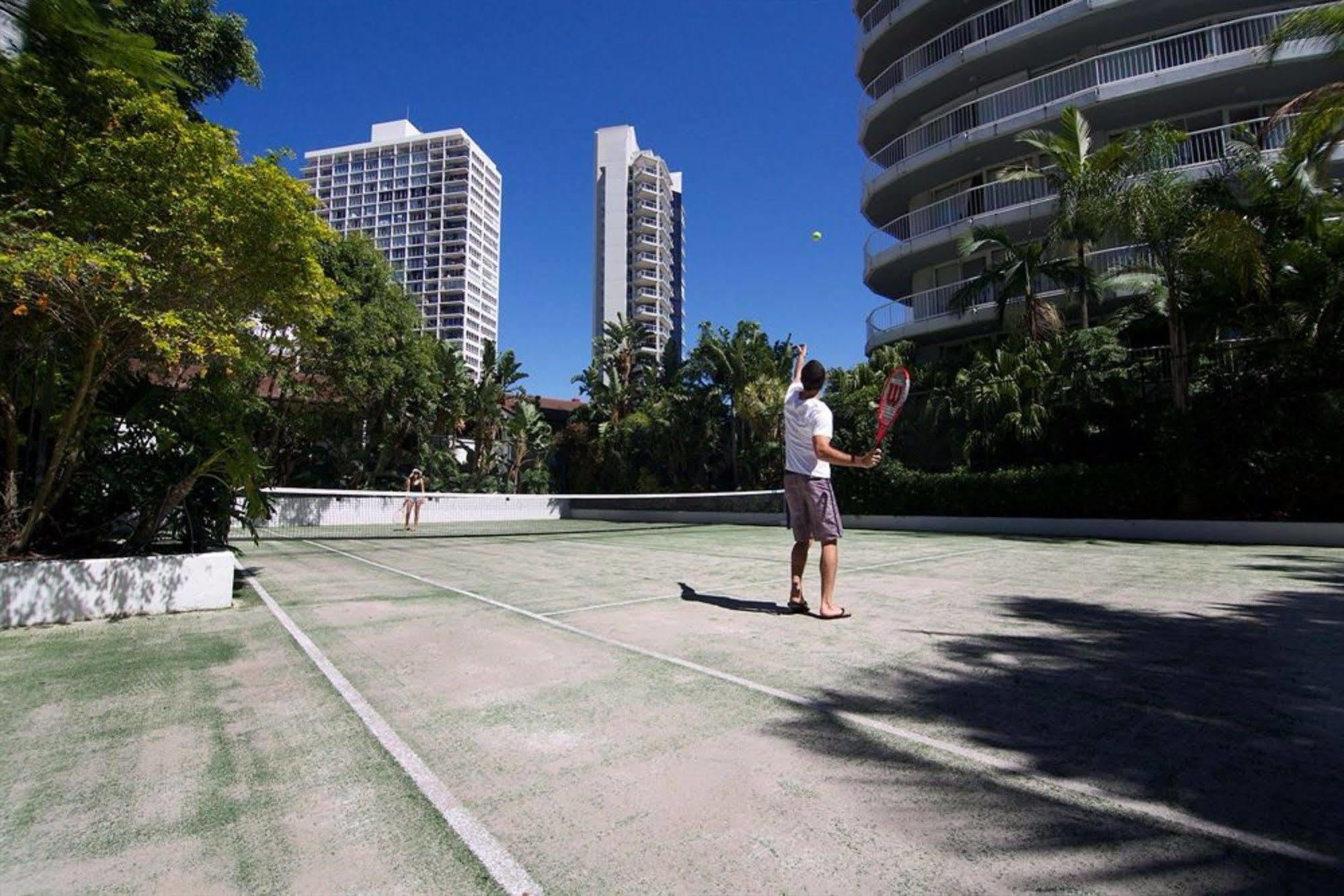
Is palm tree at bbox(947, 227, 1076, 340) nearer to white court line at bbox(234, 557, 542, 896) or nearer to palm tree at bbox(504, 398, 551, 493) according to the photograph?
white court line at bbox(234, 557, 542, 896)

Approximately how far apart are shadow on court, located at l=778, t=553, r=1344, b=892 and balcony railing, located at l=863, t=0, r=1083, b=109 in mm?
28091

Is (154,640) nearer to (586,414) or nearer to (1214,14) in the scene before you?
(586,414)

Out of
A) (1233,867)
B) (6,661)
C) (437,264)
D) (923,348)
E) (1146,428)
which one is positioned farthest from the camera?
(437,264)

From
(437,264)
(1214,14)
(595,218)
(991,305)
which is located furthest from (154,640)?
(437,264)

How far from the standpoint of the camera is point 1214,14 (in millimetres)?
23250

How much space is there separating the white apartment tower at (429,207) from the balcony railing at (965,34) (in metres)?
123

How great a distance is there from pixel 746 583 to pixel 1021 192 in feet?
76.4

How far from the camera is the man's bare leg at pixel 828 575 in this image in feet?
19.1

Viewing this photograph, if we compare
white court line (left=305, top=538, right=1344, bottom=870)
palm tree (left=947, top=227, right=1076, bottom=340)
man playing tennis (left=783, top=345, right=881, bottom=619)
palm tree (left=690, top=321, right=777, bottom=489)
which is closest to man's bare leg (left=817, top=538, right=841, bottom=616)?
man playing tennis (left=783, top=345, right=881, bottom=619)

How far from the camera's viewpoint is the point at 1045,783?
2713 mm

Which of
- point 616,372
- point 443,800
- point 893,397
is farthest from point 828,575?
point 616,372

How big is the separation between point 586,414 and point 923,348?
667 inches

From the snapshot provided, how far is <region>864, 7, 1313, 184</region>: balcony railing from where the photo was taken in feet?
71.8

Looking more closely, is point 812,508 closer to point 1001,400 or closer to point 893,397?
point 893,397
